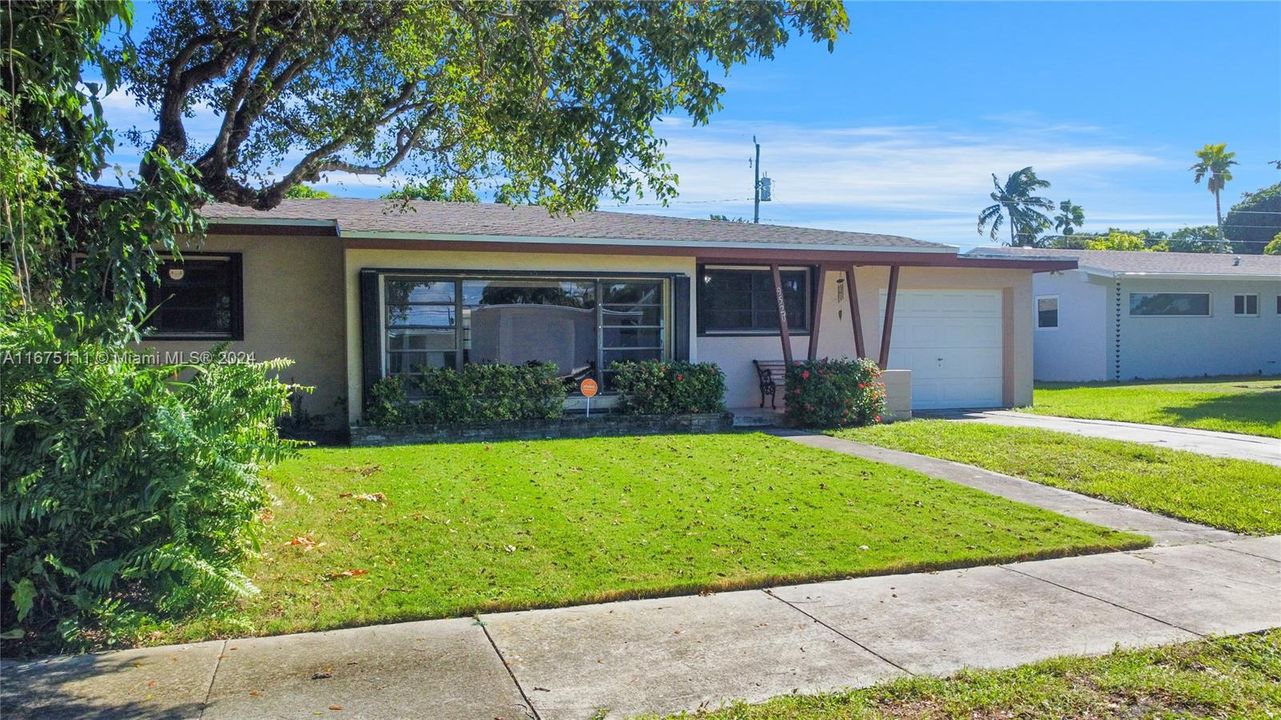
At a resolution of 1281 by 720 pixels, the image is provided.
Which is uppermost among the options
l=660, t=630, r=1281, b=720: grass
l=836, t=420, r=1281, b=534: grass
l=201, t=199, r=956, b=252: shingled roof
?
l=201, t=199, r=956, b=252: shingled roof

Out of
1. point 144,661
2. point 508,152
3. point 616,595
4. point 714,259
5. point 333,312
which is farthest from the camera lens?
point 714,259

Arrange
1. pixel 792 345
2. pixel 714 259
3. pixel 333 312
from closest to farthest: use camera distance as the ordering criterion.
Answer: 1. pixel 333 312
2. pixel 714 259
3. pixel 792 345

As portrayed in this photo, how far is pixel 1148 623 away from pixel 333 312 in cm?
1171

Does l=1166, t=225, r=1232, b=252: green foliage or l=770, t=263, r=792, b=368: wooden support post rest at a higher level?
l=1166, t=225, r=1232, b=252: green foliage

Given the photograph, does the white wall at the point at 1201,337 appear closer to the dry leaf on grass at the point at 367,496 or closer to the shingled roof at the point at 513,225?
the shingled roof at the point at 513,225

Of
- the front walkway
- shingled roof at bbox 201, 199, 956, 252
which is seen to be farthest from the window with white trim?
the front walkway

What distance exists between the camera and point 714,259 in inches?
595

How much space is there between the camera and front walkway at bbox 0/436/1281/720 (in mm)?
4289

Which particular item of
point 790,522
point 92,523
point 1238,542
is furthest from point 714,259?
point 92,523

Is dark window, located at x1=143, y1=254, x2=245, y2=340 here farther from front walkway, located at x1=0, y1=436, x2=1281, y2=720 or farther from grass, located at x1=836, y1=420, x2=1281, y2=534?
front walkway, located at x1=0, y1=436, x2=1281, y2=720

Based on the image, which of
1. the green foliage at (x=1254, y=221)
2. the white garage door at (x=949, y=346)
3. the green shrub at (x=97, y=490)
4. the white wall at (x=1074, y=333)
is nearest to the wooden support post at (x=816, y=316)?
the white garage door at (x=949, y=346)

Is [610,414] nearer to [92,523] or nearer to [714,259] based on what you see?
[714,259]

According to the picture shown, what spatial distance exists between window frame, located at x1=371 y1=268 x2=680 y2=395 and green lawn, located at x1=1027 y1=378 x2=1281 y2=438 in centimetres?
714

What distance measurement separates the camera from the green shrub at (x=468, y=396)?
12.6 meters
